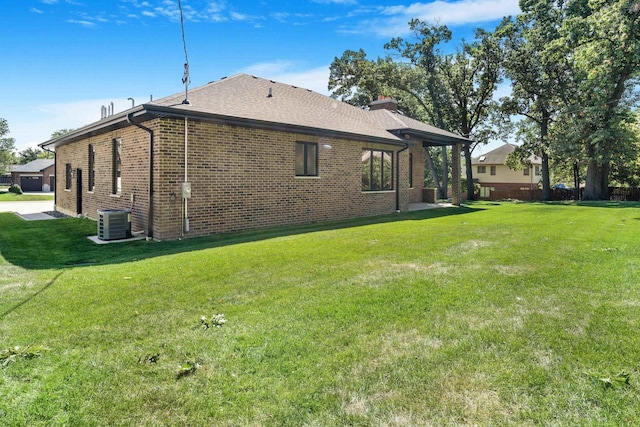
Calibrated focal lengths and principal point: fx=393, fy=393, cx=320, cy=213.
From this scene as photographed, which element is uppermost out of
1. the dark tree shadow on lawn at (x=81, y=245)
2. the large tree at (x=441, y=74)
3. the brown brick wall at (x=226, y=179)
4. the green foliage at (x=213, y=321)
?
the large tree at (x=441, y=74)

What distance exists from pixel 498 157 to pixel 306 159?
147ft

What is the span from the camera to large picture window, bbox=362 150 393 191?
1555 centimetres

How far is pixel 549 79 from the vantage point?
27.0 m

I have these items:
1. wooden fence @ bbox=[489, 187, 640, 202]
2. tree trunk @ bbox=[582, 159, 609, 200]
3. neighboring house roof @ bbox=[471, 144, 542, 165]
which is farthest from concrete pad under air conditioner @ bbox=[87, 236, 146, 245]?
neighboring house roof @ bbox=[471, 144, 542, 165]

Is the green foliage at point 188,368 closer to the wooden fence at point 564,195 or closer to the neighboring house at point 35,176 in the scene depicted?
the wooden fence at point 564,195

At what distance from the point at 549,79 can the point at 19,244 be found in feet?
100

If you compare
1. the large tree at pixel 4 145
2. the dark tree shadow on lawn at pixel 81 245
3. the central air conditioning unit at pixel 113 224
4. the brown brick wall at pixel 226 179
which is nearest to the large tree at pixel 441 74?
the brown brick wall at pixel 226 179

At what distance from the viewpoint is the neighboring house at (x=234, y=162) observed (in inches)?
383

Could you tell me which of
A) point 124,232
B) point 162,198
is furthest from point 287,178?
point 124,232

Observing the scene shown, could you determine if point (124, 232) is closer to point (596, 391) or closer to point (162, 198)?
point (162, 198)

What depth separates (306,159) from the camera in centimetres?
1305

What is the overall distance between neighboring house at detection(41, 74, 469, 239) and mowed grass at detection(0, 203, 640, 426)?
333cm

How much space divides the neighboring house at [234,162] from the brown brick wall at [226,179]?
1.1 inches

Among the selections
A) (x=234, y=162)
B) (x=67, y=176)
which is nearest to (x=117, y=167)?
(x=234, y=162)
